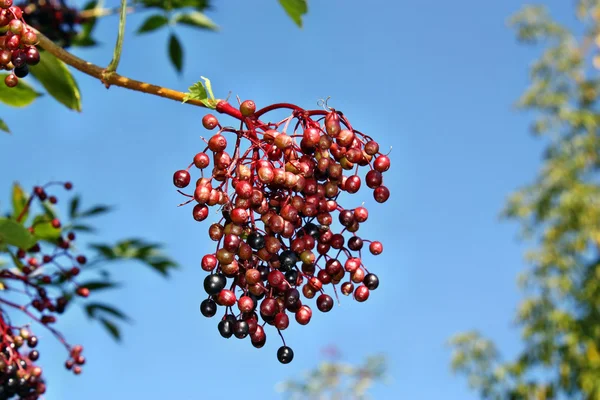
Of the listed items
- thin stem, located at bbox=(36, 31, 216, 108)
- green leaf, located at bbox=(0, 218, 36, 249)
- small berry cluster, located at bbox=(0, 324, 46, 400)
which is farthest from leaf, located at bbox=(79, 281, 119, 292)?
thin stem, located at bbox=(36, 31, 216, 108)

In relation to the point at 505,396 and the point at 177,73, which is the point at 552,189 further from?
the point at 177,73

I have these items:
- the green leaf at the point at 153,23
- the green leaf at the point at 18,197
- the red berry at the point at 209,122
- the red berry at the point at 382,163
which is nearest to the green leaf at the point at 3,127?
the red berry at the point at 209,122

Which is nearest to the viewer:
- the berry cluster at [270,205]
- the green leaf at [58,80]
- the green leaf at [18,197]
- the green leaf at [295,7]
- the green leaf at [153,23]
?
the berry cluster at [270,205]

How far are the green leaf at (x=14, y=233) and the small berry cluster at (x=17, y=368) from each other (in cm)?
29

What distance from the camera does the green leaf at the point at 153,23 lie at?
3.52 meters

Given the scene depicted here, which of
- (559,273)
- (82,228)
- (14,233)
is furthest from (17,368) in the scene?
(559,273)

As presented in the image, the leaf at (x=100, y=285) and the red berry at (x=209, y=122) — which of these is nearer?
the red berry at (x=209, y=122)

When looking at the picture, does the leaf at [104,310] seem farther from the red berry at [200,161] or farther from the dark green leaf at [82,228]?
the red berry at [200,161]

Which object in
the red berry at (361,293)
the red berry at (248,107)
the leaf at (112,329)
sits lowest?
the red berry at (361,293)

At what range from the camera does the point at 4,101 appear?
79.5 inches

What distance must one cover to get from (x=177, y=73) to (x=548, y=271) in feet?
25.3

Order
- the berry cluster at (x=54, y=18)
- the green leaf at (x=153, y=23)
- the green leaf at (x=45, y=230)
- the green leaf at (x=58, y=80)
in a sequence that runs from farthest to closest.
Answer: the green leaf at (x=153, y=23) < the berry cluster at (x=54, y=18) < the green leaf at (x=45, y=230) < the green leaf at (x=58, y=80)

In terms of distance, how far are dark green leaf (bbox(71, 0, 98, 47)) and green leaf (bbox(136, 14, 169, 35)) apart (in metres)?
0.22

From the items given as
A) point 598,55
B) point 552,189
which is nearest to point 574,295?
point 552,189
